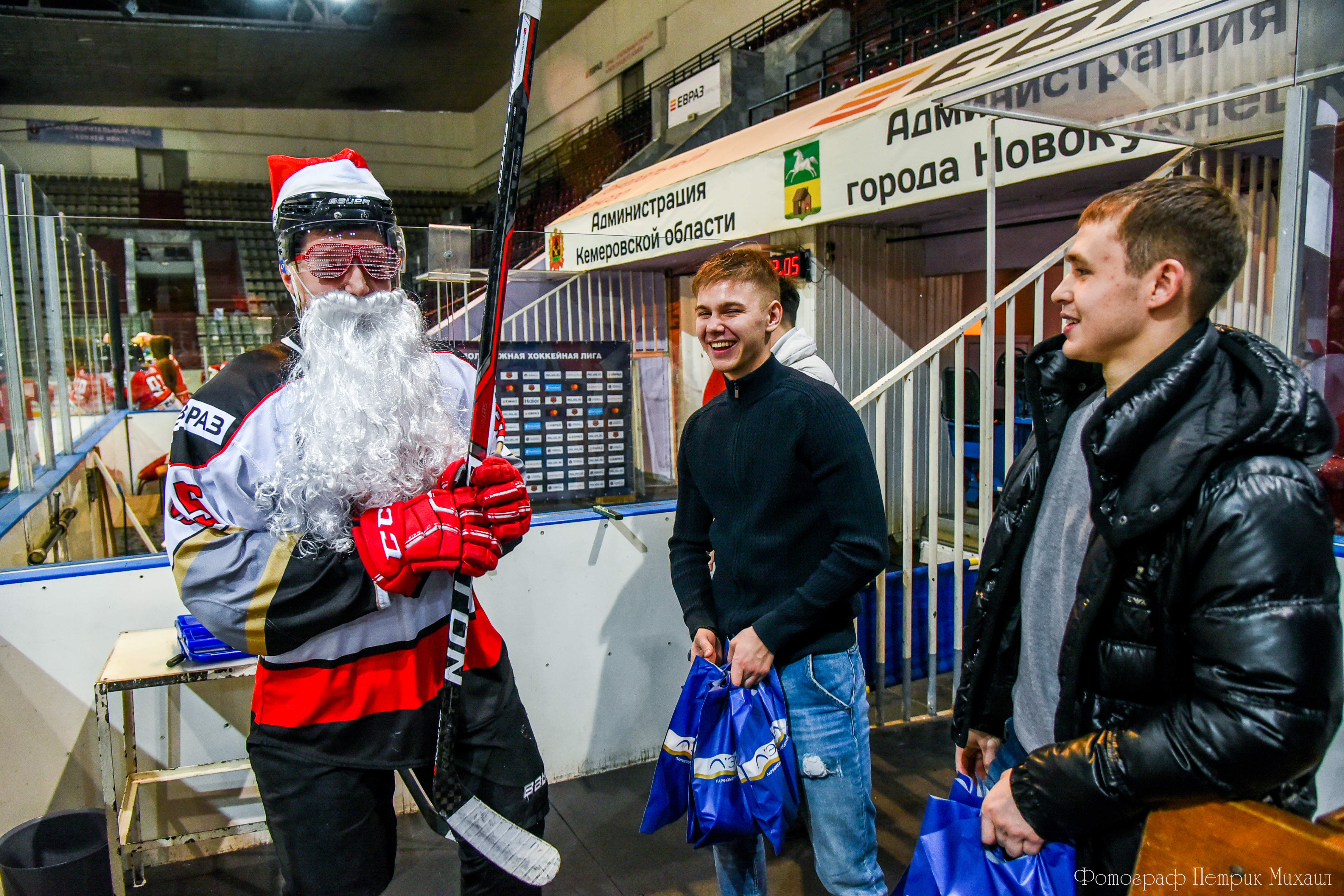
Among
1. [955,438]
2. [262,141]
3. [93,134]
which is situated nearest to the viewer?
[955,438]

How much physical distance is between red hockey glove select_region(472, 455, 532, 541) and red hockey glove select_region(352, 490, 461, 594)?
3.6 inches

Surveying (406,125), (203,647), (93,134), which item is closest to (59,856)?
(203,647)

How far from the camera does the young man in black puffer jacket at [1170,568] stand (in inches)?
37.9

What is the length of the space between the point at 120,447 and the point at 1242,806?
8346 mm

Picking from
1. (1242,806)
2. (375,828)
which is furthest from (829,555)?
(375,828)

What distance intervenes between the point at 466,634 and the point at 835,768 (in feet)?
2.80

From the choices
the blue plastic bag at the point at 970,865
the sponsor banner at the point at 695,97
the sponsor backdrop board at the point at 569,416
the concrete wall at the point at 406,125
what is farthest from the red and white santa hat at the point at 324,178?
the concrete wall at the point at 406,125

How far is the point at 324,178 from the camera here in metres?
1.61

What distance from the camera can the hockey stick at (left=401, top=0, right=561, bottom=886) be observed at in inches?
56.6

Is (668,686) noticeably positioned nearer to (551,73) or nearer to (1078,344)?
(1078,344)

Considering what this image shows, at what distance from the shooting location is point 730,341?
72.7 inches

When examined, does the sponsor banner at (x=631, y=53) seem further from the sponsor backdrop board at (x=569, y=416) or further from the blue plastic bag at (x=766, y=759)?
the blue plastic bag at (x=766, y=759)

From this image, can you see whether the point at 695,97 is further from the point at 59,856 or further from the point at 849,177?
the point at 59,856

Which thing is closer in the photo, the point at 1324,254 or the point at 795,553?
the point at 795,553
